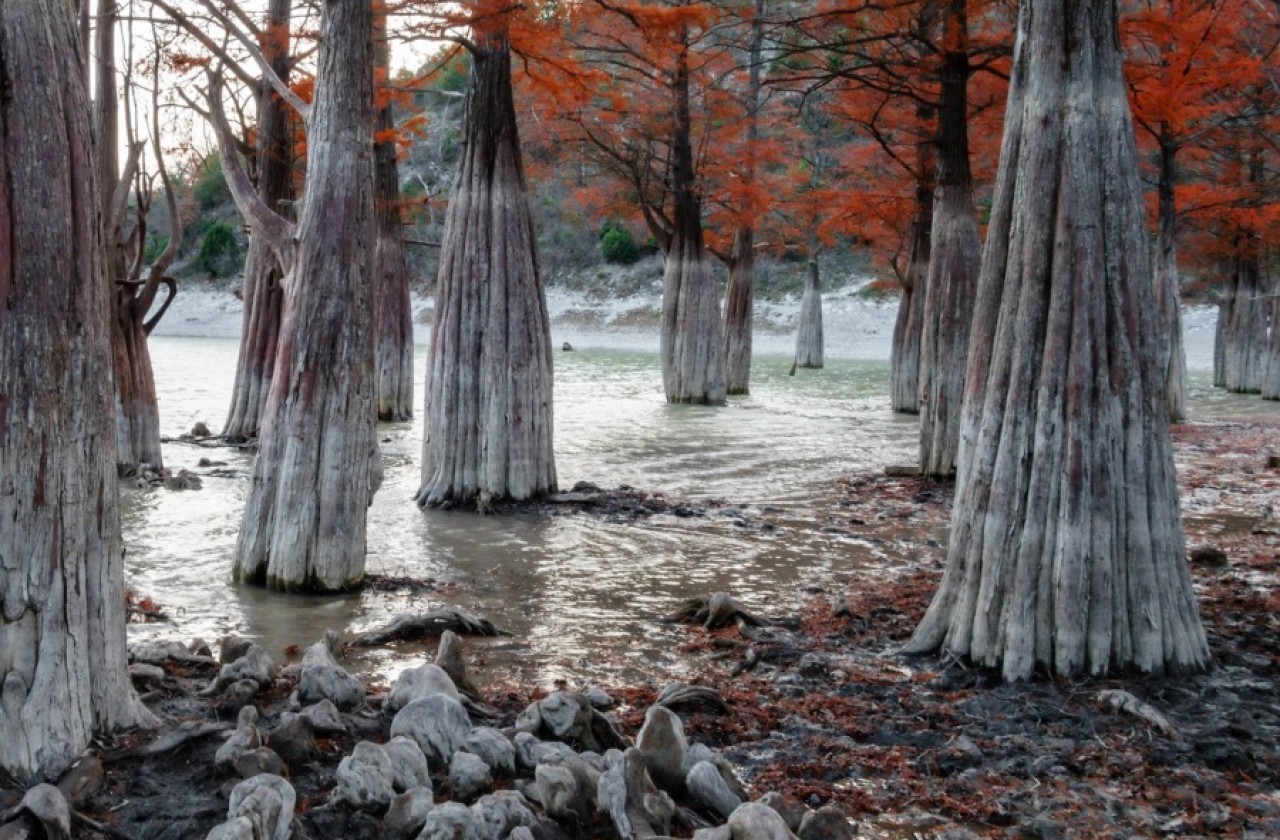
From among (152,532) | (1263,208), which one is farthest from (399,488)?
(1263,208)

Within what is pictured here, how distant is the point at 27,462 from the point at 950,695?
3.99 m

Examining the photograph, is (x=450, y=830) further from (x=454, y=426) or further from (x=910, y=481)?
(x=910, y=481)

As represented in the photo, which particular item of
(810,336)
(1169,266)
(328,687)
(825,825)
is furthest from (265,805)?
(810,336)

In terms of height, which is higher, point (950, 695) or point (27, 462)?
point (27, 462)

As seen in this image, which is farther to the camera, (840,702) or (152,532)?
(152,532)

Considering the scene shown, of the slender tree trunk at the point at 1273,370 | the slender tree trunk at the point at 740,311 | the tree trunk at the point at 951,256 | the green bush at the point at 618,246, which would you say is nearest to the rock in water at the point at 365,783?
the tree trunk at the point at 951,256

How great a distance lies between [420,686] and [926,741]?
211 centimetres

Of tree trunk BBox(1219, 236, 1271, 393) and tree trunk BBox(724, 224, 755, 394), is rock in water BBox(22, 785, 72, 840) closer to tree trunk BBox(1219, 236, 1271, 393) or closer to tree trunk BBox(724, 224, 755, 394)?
tree trunk BBox(724, 224, 755, 394)

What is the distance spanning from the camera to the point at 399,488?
12492 millimetres

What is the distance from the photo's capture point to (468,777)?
13.2 ft

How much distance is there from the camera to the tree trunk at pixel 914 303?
20.2 metres

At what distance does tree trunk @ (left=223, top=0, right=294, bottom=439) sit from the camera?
579 inches

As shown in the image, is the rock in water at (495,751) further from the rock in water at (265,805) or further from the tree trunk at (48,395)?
the tree trunk at (48,395)

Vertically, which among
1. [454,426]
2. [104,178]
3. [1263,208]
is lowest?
[454,426]
